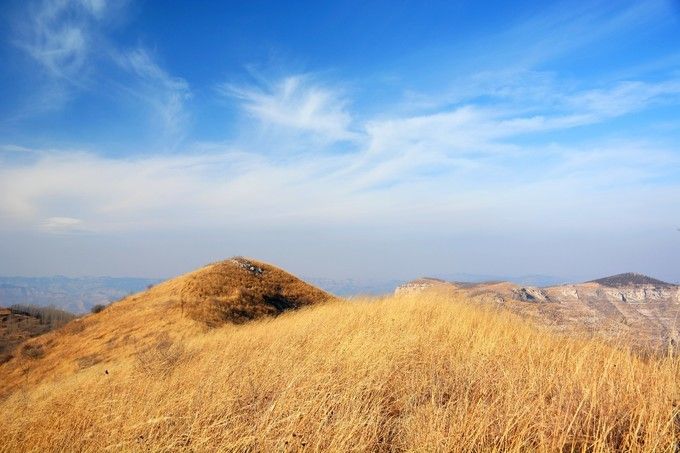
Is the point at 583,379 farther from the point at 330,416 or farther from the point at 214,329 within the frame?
the point at 214,329

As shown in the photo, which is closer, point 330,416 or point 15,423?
point 330,416

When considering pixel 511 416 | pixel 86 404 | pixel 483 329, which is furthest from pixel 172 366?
pixel 511 416

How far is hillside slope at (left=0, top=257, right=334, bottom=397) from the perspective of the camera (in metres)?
14.0

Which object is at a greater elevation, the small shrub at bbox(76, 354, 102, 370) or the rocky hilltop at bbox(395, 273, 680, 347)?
the rocky hilltop at bbox(395, 273, 680, 347)

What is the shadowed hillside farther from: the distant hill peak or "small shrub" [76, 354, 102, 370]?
the distant hill peak

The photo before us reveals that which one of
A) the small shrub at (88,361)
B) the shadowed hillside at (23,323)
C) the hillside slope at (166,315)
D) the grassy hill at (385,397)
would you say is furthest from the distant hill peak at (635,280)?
the shadowed hillside at (23,323)

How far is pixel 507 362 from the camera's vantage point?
5398mm

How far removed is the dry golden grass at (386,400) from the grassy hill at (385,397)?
0.8 inches

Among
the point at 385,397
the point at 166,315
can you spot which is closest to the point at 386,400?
the point at 385,397

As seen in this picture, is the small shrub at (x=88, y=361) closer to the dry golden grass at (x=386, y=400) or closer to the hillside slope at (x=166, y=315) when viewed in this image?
the hillside slope at (x=166, y=315)

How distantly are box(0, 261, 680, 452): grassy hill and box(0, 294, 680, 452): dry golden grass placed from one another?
19 millimetres

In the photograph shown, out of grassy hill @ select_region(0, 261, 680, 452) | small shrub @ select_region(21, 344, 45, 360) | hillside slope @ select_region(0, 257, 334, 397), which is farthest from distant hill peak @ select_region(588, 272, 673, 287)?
small shrub @ select_region(21, 344, 45, 360)

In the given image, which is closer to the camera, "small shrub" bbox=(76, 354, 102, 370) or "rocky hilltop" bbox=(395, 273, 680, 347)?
"rocky hilltop" bbox=(395, 273, 680, 347)

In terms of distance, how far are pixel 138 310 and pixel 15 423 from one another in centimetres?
1324
